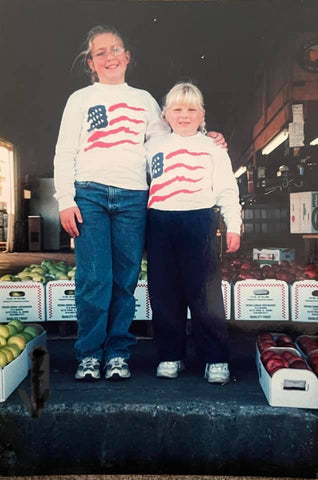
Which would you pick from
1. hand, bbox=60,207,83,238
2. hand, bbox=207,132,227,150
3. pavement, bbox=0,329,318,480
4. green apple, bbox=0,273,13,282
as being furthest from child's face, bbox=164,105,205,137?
green apple, bbox=0,273,13,282

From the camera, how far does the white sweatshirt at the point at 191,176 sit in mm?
2760

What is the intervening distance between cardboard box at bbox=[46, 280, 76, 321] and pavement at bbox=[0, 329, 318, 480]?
1.10 meters

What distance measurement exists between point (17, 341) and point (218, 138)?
1.64 meters

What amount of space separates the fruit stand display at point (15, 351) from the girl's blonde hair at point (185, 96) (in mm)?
1599

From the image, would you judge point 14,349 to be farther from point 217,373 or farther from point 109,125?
point 109,125

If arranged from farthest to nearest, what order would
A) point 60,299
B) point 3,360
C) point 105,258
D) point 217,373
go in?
point 60,299 → point 105,258 → point 217,373 → point 3,360

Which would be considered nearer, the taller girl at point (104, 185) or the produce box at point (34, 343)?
the taller girl at point (104, 185)

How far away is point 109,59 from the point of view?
283 centimetres

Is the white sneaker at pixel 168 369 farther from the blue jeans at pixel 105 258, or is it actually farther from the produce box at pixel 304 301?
the produce box at pixel 304 301

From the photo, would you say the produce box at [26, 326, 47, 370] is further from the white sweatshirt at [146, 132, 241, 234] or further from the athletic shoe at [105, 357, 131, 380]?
the white sweatshirt at [146, 132, 241, 234]

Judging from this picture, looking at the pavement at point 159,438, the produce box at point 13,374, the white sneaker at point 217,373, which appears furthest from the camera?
the white sneaker at point 217,373

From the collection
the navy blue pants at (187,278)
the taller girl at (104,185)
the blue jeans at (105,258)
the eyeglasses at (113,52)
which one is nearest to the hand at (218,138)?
the taller girl at (104,185)

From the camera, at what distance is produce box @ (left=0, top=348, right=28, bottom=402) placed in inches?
97.2

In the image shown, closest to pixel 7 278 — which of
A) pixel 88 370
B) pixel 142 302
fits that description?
pixel 142 302
